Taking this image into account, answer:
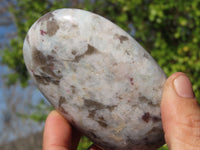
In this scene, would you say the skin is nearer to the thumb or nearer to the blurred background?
the thumb

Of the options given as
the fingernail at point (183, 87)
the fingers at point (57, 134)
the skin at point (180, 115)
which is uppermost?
the fingernail at point (183, 87)

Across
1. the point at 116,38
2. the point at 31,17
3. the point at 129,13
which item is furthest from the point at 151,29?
the point at 116,38

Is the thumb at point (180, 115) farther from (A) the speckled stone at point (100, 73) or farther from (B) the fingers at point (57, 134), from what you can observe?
(B) the fingers at point (57, 134)

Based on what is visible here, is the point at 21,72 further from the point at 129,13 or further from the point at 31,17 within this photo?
the point at 129,13

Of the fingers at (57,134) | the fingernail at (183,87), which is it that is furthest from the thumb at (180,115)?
the fingers at (57,134)

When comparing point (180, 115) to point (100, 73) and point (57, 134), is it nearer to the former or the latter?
point (100, 73)

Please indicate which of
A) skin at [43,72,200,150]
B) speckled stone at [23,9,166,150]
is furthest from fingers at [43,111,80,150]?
skin at [43,72,200,150]
